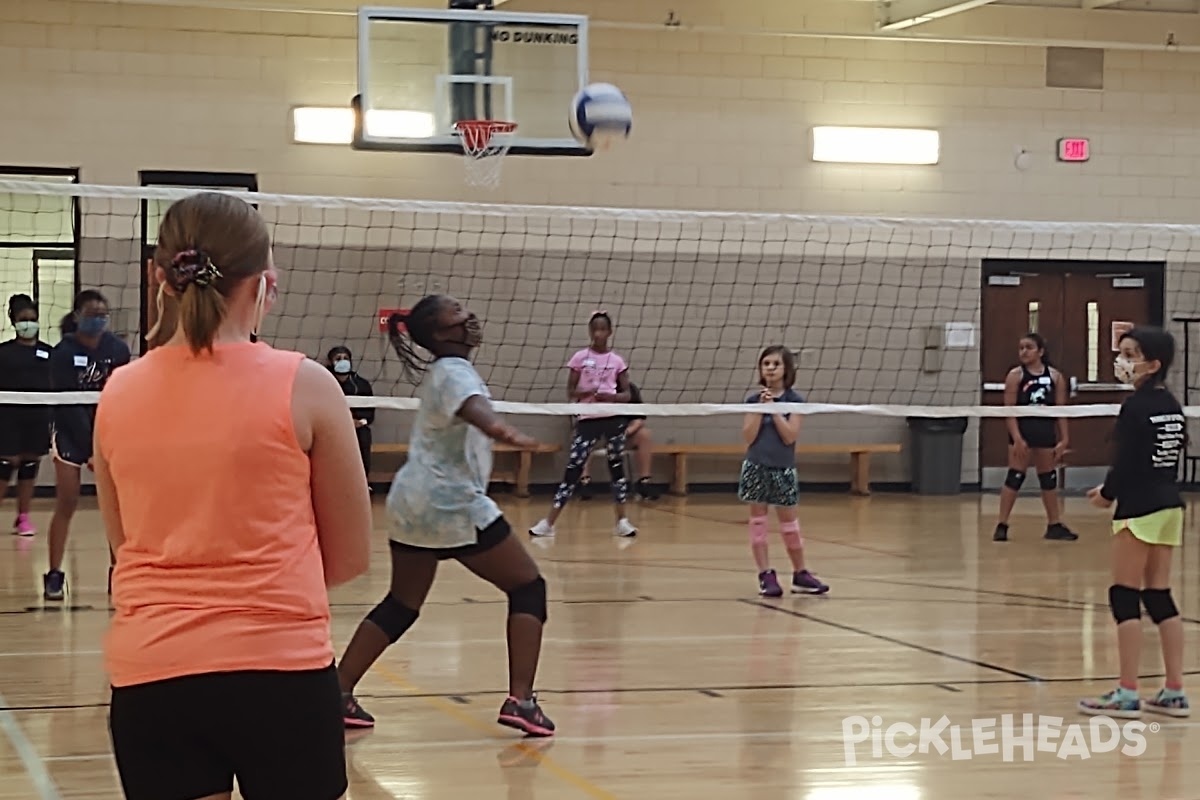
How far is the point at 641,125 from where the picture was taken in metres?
16.4

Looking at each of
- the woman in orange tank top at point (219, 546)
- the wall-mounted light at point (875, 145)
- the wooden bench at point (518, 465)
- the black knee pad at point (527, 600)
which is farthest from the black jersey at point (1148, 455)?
the wall-mounted light at point (875, 145)

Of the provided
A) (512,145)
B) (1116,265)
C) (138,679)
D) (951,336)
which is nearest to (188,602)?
(138,679)

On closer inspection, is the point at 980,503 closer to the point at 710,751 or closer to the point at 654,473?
the point at 654,473

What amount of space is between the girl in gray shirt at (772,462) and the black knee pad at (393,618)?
149 inches

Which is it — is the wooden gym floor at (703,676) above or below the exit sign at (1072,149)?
below

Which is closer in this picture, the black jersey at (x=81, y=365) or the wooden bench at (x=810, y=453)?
the black jersey at (x=81, y=365)

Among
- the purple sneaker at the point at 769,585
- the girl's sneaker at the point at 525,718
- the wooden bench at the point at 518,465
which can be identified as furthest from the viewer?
the wooden bench at the point at 518,465

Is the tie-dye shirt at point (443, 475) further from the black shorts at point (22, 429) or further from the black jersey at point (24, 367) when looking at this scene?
the black jersey at point (24, 367)

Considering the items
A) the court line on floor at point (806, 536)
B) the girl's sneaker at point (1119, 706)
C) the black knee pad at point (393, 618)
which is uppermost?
the black knee pad at point (393, 618)

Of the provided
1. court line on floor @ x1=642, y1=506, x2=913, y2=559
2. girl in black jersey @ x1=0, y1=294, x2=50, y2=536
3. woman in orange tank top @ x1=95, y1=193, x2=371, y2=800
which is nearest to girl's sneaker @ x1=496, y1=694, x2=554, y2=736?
woman in orange tank top @ x1=95, y1=193, x2=371, y2=800

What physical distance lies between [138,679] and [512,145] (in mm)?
9659

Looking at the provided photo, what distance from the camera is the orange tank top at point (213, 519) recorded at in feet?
7.57

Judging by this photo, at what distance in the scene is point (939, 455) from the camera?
55.9ft

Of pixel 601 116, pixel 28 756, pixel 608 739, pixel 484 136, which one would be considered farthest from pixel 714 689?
pixel 484 136
